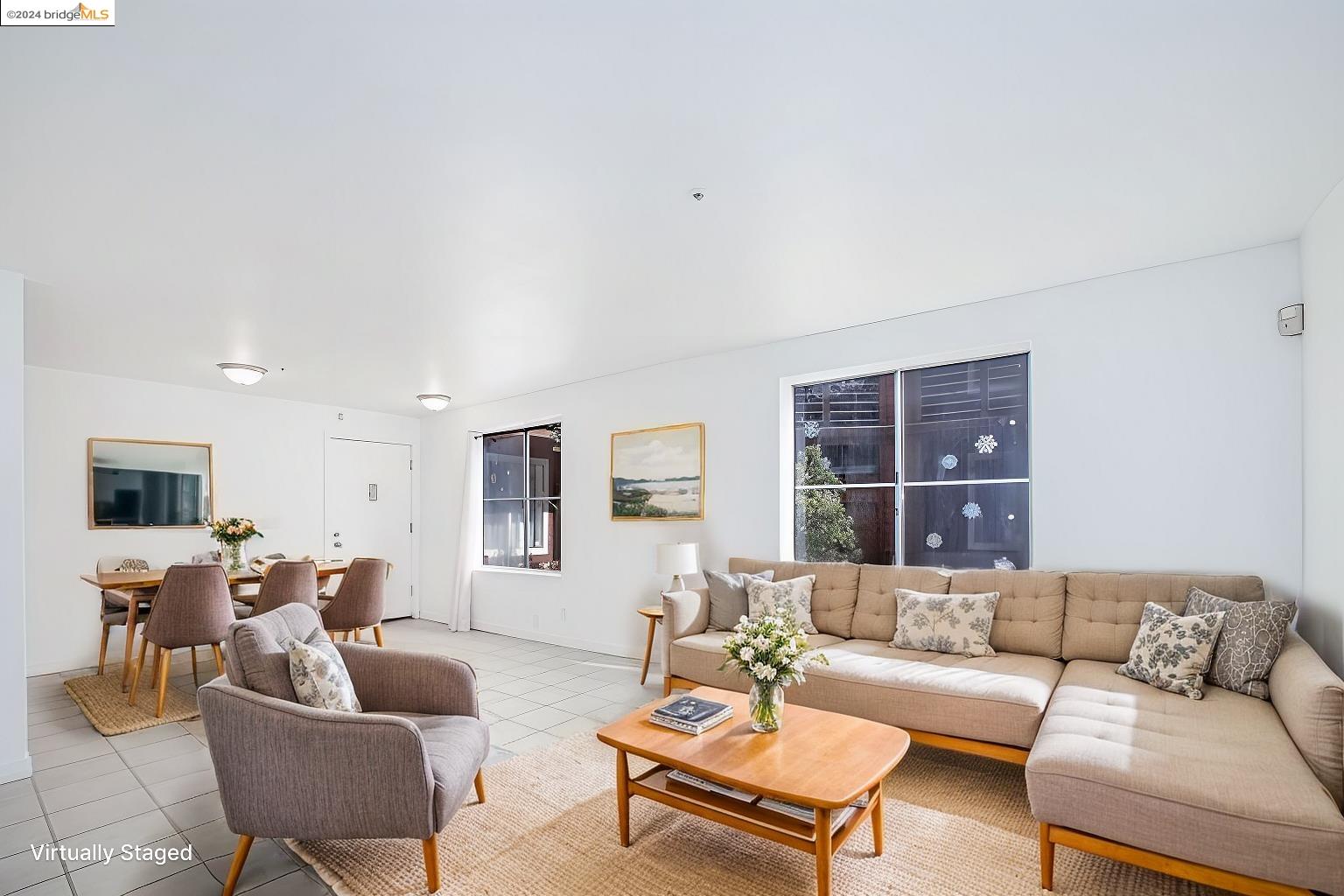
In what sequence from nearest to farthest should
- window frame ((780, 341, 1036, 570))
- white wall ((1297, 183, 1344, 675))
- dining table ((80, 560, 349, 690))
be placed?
white wall ((1297, 183, 1344, 675))
window frame ((780, 341, 1036, 570))
dining table ((80, 560, 349, 690))

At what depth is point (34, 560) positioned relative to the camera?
17.2ft

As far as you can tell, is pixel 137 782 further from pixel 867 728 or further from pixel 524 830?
pixel 867 728

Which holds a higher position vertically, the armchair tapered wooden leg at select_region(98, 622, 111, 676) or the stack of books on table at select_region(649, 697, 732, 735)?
the stack of books on table at select_region(649, 697, 732, 735)

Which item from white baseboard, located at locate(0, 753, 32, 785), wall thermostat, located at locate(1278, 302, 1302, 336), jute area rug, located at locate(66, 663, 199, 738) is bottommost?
jute area rug, located at locate(66, 663, 199, 738)

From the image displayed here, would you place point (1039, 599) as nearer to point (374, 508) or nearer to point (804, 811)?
point (804, 811)

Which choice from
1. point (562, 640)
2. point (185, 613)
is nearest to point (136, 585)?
point (185, 613)

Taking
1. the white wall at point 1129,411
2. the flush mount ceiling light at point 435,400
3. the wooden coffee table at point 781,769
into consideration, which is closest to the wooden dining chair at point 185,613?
the flush mount ceiling light at point 435,400

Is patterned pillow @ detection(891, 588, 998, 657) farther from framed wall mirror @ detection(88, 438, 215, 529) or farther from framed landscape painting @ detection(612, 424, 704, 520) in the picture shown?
framed wall mirror @ detection(88, 438, 215, 529)

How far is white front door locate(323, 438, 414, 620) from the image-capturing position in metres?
7.16

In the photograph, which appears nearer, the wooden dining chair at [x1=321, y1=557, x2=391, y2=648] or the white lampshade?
the white lampshade

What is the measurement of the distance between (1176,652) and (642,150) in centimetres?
291

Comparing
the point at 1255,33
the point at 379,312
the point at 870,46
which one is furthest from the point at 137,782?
the point at 1255,33

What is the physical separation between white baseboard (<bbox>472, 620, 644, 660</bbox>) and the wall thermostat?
175 inches

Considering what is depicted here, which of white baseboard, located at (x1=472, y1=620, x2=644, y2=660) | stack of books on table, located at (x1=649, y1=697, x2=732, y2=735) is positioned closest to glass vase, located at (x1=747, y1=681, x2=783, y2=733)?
stack of books on table, located at (x1=649, y1=697, x2=732, y2=735)
